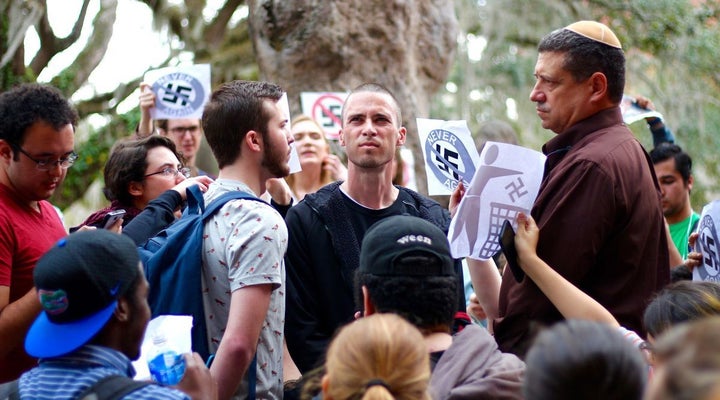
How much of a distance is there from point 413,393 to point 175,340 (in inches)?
40.9

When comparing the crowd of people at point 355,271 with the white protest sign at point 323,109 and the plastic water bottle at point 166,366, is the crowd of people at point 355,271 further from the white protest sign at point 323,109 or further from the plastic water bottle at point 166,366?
the white protest sign at point 323,109

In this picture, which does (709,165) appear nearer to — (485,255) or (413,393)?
(485,255)

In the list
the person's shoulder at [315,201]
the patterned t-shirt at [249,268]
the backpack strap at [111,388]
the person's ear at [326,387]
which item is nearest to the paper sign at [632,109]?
the person's shoulder at [315,201]

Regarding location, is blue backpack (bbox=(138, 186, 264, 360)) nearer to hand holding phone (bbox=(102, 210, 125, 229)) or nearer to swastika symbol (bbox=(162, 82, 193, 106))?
hand holding phone (bbox=(102, 210, 125, 229))

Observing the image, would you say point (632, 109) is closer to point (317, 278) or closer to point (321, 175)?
point (321, 175)

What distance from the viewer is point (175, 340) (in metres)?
3.17

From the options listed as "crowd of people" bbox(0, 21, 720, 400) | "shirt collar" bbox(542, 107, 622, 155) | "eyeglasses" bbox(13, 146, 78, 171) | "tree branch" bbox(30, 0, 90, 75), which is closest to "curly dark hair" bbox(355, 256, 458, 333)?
"crowd of people" bbox(0, 21, 720, 400)

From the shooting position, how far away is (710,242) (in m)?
4.67

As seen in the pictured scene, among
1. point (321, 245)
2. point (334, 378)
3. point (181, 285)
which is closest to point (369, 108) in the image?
point (321, 245)

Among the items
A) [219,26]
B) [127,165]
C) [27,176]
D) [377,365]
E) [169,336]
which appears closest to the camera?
[377,365]

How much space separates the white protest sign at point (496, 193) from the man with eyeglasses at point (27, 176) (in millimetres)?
1773

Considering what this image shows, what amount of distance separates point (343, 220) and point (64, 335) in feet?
6.37

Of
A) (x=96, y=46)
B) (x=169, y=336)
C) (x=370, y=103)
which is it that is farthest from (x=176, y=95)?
(x=96, y=46)

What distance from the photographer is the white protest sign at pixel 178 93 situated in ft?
19.8
